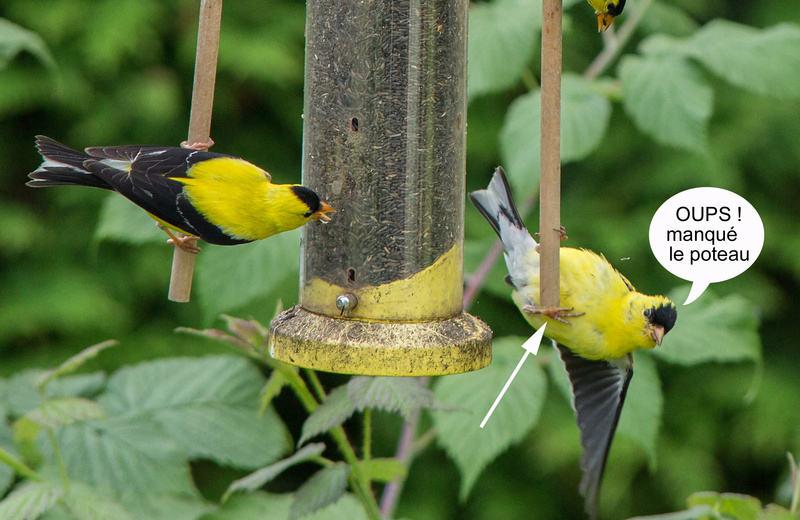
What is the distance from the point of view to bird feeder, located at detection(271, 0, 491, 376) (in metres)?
2.09

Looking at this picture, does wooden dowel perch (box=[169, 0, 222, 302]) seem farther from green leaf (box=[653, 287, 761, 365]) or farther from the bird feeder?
green leaf (box=[653, 287, 761, 365])

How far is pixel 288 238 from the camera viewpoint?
233 centimetres

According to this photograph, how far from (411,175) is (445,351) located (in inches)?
17.6

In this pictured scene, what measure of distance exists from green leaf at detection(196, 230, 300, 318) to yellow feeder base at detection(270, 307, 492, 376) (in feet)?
0.73

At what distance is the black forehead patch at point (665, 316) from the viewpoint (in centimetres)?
219

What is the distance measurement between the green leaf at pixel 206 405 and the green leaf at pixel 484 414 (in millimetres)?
453

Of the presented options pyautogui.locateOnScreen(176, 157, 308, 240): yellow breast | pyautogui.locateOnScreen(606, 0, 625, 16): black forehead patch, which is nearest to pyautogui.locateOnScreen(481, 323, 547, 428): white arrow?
pyautogui.locateOnScreen(176, 157, 308, 240): yellow breast

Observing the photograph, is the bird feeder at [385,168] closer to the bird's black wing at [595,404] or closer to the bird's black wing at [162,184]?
the bird's black wing at [162,184]

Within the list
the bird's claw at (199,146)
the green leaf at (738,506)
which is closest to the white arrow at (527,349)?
the green leaf at (738,506)

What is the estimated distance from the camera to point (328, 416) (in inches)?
72.9

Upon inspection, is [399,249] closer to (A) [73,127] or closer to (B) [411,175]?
(B) [411,175]

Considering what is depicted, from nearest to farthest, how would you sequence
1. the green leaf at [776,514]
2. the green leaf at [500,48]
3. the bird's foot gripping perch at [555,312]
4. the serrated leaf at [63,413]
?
the green leaf at [776,514] → the serrated leaf at [63,413] → the bird's foot gripping perch at [555,312] → the green leaf at [500,48]

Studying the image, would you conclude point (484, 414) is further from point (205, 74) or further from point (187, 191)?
point (205, 74)

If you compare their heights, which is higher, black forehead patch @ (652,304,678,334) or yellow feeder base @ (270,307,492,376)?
black forehead patch @ (652,304,678,334)
